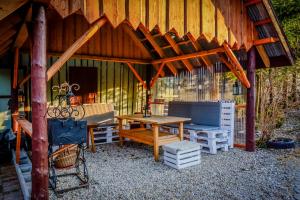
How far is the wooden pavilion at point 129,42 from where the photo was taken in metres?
2.92

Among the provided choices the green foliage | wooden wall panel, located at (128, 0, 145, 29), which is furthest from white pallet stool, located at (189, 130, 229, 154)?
the green foliage

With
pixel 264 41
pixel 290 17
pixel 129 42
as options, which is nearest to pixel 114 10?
pixel 264 41

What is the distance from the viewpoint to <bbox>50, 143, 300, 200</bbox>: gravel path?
→ 343 cm

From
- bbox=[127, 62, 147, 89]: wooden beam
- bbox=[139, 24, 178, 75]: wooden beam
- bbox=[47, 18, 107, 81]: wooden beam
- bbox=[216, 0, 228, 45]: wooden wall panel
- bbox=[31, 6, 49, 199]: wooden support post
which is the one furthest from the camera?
bbox=[127, 62, 147, 89]: wooden beam

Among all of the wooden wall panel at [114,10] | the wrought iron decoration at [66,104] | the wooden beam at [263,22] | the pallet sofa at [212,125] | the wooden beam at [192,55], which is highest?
the wooden beam at [263,22]

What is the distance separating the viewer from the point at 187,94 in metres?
8.01

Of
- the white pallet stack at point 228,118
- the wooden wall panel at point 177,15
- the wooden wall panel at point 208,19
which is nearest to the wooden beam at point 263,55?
the white pallet stack at point 228,118

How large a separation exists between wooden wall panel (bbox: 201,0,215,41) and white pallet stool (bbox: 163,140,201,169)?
2.06 metres

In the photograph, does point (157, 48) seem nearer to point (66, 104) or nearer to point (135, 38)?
point (135, 38)

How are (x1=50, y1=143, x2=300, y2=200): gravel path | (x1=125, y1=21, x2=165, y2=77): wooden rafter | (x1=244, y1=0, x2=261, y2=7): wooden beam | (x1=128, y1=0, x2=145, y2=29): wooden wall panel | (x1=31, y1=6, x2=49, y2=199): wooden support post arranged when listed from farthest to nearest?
(x1=125, y1=21, x2=165, y2=77): wooden rafter → (x1=244, y1=0, x2=261, y2=7): wooden beam → (x1=128, y1=0, x2=145, y2=29): wooden wall panel → (x1=50, y1=143, x2=300, y2=200): gravel path → (x1=31, y1=6, x2=49, y2=199): wooden support post

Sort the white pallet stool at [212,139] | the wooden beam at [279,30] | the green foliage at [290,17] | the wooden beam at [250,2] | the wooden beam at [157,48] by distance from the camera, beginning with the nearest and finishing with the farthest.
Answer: the wooden beam at [279,30]
the wooden beam at [250,2]
the white pallet stool at [212,139]
the wooden beam at [157,48]
the green foliage at [290,17]

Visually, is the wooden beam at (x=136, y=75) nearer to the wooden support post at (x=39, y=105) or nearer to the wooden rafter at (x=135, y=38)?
the wooden rafter at (x=135, y=38)

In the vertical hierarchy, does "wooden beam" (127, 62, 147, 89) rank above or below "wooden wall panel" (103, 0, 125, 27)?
below

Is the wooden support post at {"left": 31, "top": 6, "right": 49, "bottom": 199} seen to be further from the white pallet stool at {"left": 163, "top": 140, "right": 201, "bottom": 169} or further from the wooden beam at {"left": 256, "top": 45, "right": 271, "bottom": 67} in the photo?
the wooden beam at {"left": 256, "top": 45, "right": 271, "bottom": 67}
